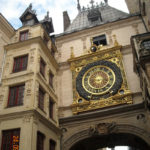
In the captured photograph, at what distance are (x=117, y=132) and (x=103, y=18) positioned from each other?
37.9 ft

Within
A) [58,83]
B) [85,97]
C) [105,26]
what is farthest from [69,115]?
[105,26]

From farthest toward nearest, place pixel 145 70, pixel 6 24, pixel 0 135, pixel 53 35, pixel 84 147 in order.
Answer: pixel 53 35 < pixel 84 147 < pixel 6 24 < pixel 0 135 < pixel 145 70

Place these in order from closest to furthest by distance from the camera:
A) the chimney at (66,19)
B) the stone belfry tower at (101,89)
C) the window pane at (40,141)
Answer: the window pane at (40,141) < the stone belfry tower at (101,89) < the chimney at (66,19)

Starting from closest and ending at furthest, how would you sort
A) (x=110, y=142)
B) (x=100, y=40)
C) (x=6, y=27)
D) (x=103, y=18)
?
1. (x=6, y=27)
2. (x=110, y=142)
3. (x=100, y=40)
4. (x=103, y=18)

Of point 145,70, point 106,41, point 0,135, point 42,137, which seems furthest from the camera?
point 106,41

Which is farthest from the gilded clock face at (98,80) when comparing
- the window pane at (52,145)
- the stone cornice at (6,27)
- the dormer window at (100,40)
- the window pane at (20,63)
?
the stone cornice at (6,27)

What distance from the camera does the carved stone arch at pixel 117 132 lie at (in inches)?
506

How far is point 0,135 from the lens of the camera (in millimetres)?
10906

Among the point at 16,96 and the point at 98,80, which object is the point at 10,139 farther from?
the point at 98,80

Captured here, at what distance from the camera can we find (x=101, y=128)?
45.4 feet

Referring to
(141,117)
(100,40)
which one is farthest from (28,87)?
(100,40)

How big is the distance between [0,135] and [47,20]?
40.4ft

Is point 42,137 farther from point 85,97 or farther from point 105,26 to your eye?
point 105,26

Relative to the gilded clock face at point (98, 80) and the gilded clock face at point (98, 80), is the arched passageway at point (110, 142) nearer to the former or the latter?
the gilded clock face at point (98, 80)
